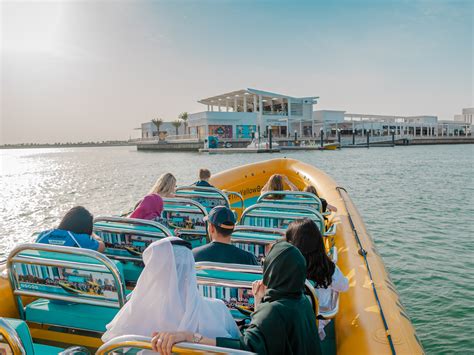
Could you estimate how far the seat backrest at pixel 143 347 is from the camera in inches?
64.0

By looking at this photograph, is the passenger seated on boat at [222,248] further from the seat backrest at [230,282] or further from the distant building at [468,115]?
the distant building at [468,115]

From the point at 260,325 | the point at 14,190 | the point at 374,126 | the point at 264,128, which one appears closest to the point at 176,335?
the point at 260,325

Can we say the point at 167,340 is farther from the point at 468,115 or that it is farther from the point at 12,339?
the point at 468,115

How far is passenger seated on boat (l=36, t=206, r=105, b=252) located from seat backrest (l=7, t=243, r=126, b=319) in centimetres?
22

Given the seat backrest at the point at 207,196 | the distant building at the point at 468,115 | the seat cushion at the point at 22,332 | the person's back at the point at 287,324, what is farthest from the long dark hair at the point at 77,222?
the distant building at the point at 468,115

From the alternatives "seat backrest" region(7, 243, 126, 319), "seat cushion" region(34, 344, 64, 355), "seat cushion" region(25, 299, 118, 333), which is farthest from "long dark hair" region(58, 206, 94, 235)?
"seat cushion" region(34, 344, 64, 355)

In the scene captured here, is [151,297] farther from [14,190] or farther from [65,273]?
[14,190]

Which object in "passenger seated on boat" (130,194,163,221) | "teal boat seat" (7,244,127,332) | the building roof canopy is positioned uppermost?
the building roof canopy

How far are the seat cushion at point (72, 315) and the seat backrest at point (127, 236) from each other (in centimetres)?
80

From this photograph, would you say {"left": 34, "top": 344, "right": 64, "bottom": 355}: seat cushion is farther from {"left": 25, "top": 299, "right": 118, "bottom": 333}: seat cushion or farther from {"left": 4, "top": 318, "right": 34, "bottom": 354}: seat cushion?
{"left": 4, "top": 318, "right": 34, "bottom": 354}: seat cushion

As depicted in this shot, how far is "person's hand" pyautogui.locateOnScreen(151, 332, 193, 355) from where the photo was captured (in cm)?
164

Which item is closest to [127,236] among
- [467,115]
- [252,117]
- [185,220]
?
[185,220]

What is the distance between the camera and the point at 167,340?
5.44 ft

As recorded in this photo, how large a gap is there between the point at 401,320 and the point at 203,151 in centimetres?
A: 5539
